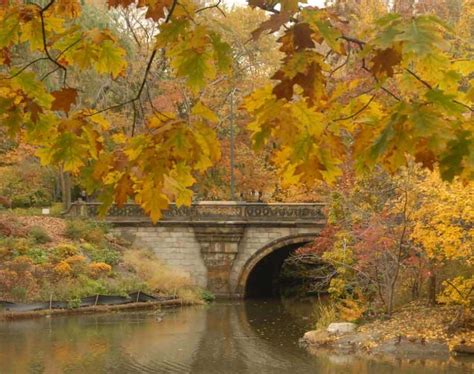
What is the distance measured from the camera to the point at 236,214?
2780cm

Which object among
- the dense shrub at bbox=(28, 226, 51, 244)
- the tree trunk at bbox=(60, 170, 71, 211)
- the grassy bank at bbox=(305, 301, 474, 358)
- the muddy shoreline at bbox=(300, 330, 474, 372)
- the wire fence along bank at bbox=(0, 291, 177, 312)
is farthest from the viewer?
the tree trunk at bbox=(60, 170, 71, 211)

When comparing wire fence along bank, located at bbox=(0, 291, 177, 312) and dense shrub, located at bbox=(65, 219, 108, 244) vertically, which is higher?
dense shrub, located at bbox=(65, 219, 108, 244)

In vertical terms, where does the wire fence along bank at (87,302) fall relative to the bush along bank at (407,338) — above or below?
above

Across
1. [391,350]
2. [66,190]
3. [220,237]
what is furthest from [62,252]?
[391,350]

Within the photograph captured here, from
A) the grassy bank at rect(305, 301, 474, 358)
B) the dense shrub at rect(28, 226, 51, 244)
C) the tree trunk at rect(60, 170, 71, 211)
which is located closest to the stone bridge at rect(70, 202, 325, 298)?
the dense shrub at rect(28, 226, 51, 244)

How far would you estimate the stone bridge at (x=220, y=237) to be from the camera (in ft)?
90.5

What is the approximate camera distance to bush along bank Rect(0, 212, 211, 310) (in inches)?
893

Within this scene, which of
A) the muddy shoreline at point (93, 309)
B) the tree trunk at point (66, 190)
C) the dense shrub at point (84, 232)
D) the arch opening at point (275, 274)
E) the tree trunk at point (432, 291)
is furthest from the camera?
the tree trunk at point (66, 190)

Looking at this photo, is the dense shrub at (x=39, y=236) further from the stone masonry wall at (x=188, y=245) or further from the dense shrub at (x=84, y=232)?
the stone masonry wall at (x=188, y=245)

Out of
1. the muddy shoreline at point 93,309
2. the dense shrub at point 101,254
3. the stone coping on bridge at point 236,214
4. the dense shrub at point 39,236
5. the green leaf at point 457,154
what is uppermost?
the stone coping on bridge at point 236,214

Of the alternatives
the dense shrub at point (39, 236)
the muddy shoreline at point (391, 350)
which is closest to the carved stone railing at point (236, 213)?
the dense shrub at point (39, 236)

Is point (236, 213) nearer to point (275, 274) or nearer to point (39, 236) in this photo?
point (275, 274)

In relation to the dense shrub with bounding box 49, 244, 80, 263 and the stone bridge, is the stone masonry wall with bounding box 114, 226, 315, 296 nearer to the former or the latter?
the stone bridge

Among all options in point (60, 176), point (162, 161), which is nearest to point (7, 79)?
point (162, 161)
